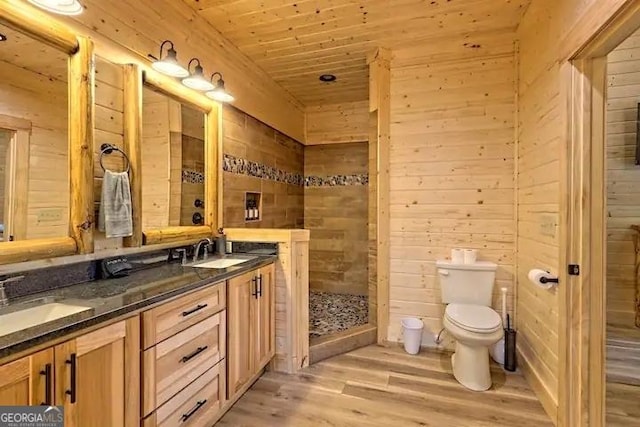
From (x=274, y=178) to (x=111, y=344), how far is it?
2726 millimetres

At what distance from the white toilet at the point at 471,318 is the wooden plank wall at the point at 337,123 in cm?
226

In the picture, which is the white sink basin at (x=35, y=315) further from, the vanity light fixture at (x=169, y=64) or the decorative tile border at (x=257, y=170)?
the decorative tile border at (x=257, y=170)

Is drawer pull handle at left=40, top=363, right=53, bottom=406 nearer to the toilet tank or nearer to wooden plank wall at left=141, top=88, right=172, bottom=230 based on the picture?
wooden plank wall at left=141, top=88, right=172, bottom=230

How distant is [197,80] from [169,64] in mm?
279

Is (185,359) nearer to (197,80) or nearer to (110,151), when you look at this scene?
(110,151)

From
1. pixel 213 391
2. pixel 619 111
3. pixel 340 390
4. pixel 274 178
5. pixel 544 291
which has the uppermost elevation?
pixel 619 111

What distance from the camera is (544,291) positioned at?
83.0 inches

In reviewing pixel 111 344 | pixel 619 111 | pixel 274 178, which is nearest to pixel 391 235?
pixel 274 178

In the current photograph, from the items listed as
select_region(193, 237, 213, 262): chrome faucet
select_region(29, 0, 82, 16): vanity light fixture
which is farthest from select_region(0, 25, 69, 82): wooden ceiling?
select_region(193, 237, 213, 262): chrome faucet

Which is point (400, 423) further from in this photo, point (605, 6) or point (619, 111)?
point (619, 111)

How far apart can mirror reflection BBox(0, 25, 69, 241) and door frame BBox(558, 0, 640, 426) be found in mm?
2531

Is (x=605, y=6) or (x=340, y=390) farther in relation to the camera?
(x=340, y=390)

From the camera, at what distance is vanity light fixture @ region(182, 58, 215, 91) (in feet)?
7.32

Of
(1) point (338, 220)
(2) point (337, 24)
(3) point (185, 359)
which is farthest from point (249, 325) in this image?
(1) point (338, 220)
